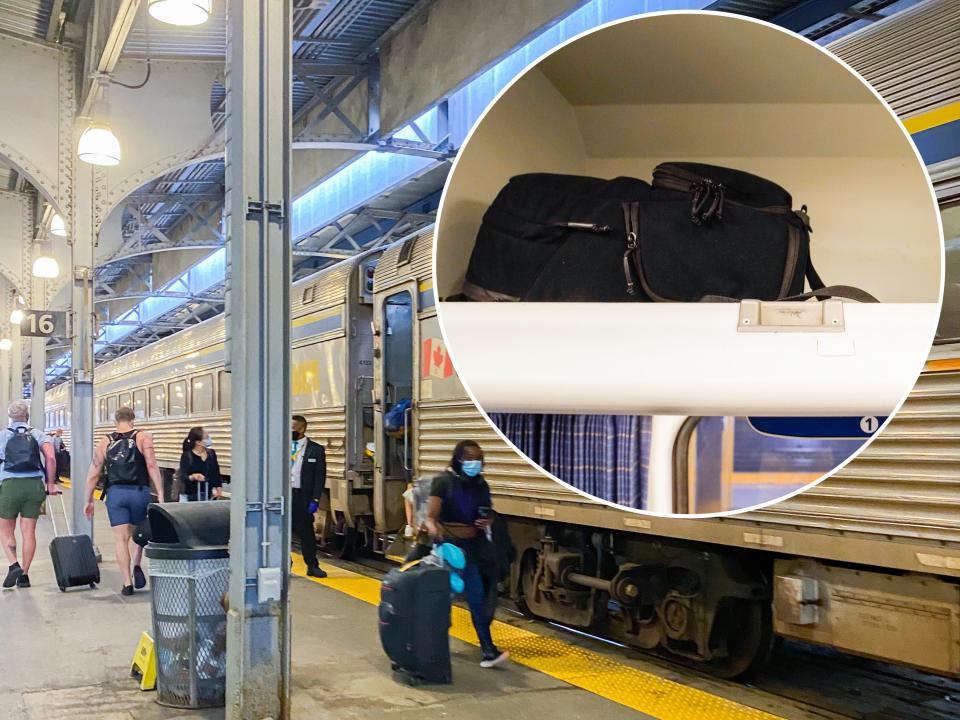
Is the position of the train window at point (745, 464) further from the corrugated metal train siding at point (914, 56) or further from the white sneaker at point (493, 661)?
the white sneaker at point (493, 661)

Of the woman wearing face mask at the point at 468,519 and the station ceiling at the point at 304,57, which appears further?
the station ceiling at the point at 304,57

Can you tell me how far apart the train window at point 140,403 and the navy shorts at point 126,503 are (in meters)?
11.2

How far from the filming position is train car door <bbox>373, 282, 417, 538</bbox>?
27.5ft

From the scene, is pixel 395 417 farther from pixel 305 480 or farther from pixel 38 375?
pixel 38 375

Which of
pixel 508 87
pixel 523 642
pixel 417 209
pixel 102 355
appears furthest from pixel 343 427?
pixel 102 355

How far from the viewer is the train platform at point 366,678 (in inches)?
186

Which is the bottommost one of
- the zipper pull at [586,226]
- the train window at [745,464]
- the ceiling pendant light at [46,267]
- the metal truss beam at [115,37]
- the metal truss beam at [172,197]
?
the train window at [745,464]

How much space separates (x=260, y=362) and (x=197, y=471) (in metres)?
5.37

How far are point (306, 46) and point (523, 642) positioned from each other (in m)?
6.31

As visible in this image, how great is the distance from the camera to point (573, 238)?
52.7 inches

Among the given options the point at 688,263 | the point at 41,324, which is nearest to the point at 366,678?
the point at 688,263

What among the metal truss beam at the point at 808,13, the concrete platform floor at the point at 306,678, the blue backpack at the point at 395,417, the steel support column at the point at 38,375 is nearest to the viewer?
the concrete platform floor at the point at 306,678

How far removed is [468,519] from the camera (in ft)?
18.7

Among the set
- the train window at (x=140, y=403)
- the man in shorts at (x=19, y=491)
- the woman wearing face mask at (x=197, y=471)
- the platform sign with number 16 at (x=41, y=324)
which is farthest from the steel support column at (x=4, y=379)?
the man in shorts at (x=19, y=491)
